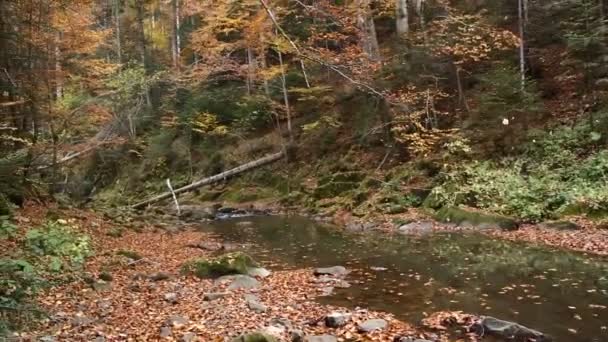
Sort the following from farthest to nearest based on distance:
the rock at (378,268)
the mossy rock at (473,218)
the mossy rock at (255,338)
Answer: the mossy rock at (473,218), the rock at (378,268), the mossy rock at (255,338)

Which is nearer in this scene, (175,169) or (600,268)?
(600,268)

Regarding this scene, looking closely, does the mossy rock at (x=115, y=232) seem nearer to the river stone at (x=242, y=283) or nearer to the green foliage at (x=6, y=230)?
the green foliage at (x=6, y=230)

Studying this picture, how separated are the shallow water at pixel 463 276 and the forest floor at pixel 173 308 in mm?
788

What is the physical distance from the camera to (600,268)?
977 cm

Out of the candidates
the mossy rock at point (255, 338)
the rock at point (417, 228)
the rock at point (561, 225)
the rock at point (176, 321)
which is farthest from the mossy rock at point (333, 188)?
the mossy rock at point (255, 338)

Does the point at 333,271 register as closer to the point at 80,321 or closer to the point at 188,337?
the point at 188,337

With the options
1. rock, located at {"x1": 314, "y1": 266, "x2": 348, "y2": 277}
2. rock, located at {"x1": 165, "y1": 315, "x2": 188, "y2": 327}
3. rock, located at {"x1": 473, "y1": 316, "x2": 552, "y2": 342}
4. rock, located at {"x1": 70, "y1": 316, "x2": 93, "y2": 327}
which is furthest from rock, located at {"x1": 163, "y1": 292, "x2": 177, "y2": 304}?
rock, located at {"x1": 473, "y1": 316, "x2": 552, "y2": 342}

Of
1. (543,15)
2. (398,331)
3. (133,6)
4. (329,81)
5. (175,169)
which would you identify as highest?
(133,6)

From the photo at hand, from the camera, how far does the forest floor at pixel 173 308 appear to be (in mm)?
6871

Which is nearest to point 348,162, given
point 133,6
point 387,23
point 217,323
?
point 387,23

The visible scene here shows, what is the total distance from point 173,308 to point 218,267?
105 inches

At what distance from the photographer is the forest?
7.67 metres

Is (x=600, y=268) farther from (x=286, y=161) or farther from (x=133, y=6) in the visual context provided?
(x=133, y=6)

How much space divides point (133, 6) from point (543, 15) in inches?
1111
